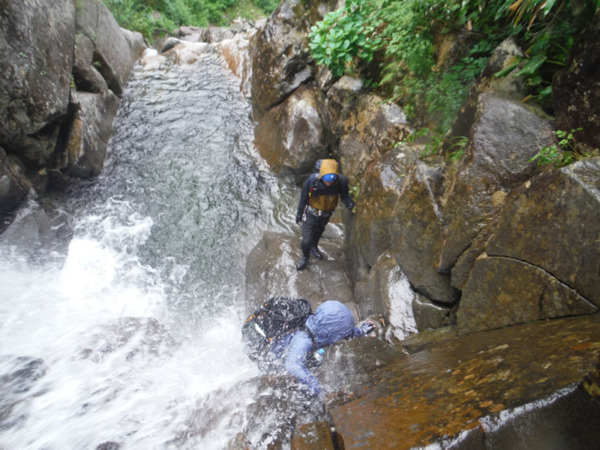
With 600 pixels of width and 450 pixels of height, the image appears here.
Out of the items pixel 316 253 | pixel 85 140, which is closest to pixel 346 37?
pixel 316 253

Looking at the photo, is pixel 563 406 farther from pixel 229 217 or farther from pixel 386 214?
pixel 229 217

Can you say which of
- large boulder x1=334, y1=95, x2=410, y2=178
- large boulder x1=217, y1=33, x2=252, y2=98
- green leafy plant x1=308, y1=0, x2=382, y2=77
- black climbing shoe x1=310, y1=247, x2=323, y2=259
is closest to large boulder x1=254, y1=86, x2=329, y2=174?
large boulder x1=334, y1=95, x2=410, y2=178

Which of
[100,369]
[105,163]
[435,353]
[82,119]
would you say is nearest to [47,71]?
[82,119]

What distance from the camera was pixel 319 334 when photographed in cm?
411

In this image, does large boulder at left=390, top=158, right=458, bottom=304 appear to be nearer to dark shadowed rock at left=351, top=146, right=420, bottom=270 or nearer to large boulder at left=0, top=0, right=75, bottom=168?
dark shadowed rock at left=351, top=146, right=420, bottom=270

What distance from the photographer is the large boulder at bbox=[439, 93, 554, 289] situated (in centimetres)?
312

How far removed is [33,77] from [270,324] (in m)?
7.21

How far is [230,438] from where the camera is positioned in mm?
3396

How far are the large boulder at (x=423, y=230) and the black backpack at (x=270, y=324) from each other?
1.59 m

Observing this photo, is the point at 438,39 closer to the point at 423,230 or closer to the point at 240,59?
the point at 423,230

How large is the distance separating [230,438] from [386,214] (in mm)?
→ 3565

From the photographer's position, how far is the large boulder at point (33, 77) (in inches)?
254

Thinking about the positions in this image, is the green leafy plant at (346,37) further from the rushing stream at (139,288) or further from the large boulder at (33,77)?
the large boulder at (33,77)

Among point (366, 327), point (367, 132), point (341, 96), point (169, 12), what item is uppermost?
point (169, 12)
